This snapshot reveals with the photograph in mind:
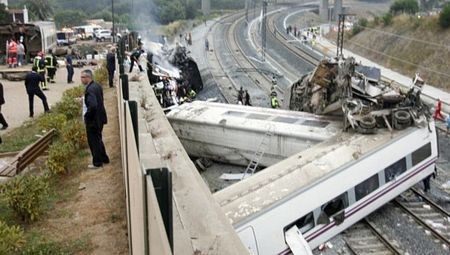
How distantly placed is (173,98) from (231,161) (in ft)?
19.4

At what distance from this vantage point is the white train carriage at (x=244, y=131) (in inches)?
653

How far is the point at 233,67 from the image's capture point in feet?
128

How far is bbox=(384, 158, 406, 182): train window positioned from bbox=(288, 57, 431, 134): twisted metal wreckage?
1.08m

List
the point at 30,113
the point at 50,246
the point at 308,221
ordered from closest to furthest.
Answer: the point at 50,246 → the point at 308,221 → the point at 30,113

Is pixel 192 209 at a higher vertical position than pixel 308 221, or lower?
higher

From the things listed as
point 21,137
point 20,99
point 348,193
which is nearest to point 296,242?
point 348,193

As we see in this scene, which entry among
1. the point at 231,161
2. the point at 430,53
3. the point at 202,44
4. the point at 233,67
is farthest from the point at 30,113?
the point at 202,44

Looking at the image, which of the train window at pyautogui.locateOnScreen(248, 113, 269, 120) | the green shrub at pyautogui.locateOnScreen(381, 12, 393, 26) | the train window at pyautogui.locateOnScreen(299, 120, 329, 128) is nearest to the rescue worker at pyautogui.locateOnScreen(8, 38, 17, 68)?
the train window at pyautogui.locateOnScreen(248, 113, 269, 120)

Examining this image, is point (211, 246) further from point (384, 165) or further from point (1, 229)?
point (384, 165)

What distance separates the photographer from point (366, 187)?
43.1ft

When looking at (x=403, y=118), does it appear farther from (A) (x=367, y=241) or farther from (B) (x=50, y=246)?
(B) (x=50, y=246)

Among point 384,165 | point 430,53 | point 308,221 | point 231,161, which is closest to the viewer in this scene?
point 308,221

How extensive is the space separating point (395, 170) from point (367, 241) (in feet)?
7.37

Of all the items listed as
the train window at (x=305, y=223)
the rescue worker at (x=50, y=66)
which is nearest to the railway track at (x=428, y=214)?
the train window at (x=305, y=223)
